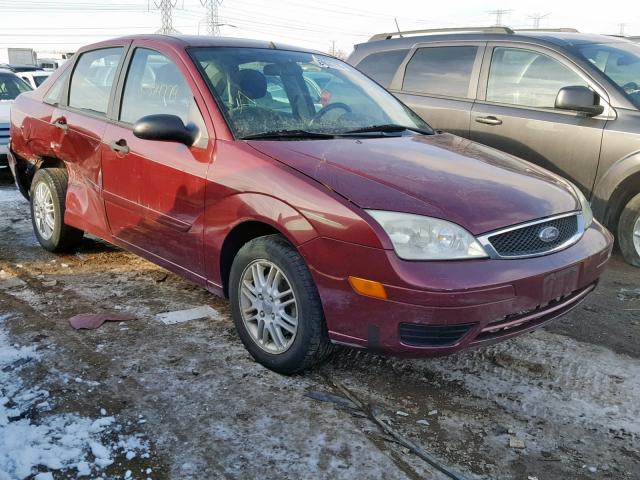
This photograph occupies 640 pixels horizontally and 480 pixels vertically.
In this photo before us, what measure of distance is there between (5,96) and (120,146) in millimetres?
6846

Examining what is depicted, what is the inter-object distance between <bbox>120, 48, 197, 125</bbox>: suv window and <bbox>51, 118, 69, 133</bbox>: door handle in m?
0.73

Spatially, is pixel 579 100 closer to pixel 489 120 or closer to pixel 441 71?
pixel 489 120

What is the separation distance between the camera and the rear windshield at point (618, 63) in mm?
4949

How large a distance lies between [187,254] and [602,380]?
229cm

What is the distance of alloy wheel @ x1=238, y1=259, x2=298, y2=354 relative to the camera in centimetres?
300

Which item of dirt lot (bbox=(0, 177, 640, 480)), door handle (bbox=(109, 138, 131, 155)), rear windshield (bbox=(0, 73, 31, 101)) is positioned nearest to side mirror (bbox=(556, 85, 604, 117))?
dirt lot (bbox=(0, 177, 640, 480))

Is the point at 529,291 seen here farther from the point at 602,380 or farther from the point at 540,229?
the point at 602,380

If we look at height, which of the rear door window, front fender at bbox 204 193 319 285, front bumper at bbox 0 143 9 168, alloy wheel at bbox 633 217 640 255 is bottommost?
front bumper at bbox 0 143 9 168

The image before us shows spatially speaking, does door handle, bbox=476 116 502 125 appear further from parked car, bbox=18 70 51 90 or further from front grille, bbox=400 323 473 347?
parked car, bbox=18 70 51 90

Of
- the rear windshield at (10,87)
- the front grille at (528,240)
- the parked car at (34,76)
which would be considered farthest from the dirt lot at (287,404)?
the parked car at (34,76)

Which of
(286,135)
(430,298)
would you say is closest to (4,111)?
(286,135)

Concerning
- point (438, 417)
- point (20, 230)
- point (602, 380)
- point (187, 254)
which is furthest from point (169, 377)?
point (20, 230)

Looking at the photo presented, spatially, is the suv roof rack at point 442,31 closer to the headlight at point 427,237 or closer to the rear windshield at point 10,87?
the headlight at point 427,237

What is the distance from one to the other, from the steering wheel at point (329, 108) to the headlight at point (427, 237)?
123 centimetres
